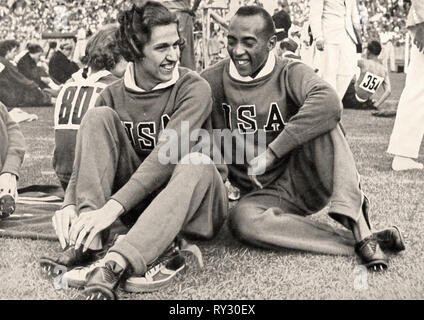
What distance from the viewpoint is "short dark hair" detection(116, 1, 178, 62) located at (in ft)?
4.39

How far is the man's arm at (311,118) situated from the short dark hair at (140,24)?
32 cm

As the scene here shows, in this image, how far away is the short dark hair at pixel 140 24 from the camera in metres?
1.34

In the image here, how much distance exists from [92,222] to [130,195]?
9 centimetres

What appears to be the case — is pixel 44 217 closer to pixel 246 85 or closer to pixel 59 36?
pixel 246 85

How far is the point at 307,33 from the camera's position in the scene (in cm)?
212

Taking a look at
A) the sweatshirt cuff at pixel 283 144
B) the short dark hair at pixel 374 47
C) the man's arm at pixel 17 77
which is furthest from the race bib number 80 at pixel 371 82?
the man's arm at pixel 17 77

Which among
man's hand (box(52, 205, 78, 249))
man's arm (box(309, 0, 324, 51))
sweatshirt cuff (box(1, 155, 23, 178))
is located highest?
man's arm (box(309, 0, 324, 51))

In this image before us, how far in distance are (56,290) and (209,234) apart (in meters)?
0.30

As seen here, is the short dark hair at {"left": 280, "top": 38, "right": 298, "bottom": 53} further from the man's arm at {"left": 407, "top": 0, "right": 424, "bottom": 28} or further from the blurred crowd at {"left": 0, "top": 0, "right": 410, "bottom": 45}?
the man's arm at {"left": 407, "top": 0, "right": 424, "bottom": 28}

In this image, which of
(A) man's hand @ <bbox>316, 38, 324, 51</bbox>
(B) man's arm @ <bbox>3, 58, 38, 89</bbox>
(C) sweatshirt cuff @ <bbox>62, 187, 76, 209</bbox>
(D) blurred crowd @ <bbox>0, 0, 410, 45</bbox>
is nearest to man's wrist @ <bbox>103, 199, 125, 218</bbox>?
(C) sweatshirt cuff @ <bbox>62, 187, 76, 209</bbox>

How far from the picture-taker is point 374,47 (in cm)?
206

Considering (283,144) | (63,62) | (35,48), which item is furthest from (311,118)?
(35,48)

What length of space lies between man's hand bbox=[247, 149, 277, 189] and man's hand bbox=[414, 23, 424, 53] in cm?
81
